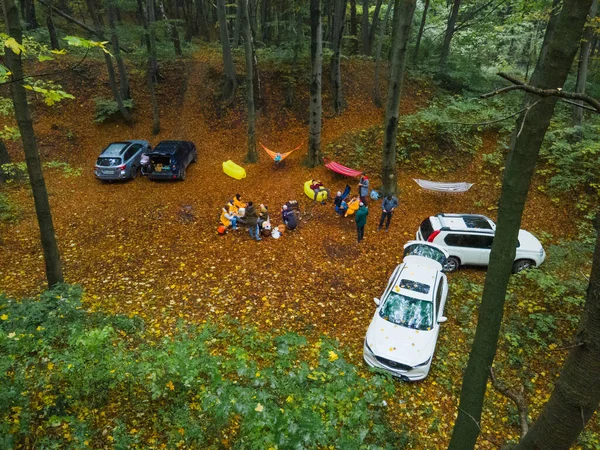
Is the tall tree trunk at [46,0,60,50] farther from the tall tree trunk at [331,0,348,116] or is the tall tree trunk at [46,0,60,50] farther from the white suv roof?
the white suv roof

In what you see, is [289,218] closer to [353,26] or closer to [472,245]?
[472,245]

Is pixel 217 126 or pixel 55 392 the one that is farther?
pixel 217 126

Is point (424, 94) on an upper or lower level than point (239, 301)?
upper

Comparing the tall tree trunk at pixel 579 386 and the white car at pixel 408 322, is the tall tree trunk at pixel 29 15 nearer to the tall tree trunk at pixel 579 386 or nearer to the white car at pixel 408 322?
the white car at pixel 408 322

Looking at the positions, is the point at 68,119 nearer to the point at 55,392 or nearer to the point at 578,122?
the point at 55,392

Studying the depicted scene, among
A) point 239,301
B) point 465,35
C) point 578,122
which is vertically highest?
point 465,35

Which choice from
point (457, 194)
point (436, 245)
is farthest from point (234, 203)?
point (457, 194)

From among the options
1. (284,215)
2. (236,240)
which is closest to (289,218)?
(284,215)

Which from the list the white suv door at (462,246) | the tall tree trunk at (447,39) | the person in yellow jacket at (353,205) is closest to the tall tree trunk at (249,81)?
the person in yellow jacket at (353,205)
